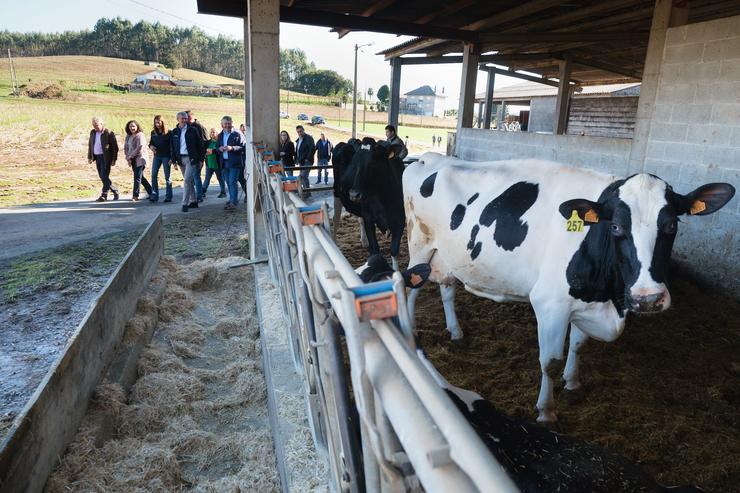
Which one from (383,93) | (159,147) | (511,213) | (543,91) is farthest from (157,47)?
(511,213)

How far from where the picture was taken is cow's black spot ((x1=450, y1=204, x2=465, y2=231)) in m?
3.87

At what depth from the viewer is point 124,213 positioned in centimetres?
851

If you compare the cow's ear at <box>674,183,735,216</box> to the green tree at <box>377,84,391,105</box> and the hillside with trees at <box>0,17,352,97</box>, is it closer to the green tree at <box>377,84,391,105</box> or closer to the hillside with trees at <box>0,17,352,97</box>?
the hillside with trees at <box>0,17,352,97</box>

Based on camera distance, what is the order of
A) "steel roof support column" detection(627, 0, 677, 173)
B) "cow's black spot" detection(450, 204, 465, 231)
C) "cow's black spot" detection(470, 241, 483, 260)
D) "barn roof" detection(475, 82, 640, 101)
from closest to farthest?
1. "cow's black spot" detection(470, 241, 483, 260)
2. "cow's black spot" detection(450, 204, 465, 231)
3. "steel roof support column" detection(627, 0, 677, 173)
4. "barn roof" detection(475, 82, 640, 101)

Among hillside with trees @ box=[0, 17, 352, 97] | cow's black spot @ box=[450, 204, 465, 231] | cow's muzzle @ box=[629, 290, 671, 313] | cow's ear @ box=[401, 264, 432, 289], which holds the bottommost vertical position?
cow's muzzle @ box=[629, 290, 671, 313]

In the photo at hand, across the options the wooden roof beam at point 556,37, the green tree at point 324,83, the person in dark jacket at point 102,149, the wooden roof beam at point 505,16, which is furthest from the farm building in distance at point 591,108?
the green tree at point 324,83

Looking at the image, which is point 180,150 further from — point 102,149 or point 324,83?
point 324,83

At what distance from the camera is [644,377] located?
3.45 meters

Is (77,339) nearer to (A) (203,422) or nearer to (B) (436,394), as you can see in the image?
(A) (203,422)

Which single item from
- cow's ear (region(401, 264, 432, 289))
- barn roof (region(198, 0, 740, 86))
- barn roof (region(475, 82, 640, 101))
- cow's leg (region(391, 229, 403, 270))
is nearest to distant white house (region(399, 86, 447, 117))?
barn roof (region(475, 82, 640, 101))

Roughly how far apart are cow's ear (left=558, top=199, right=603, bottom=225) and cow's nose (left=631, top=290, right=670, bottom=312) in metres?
0.50

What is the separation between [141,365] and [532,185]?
9.92 ft

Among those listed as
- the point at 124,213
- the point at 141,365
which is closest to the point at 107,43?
the point at 124,213

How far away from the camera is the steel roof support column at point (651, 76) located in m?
5.23
